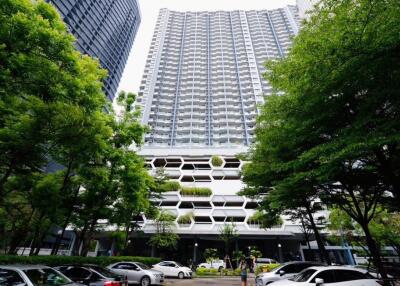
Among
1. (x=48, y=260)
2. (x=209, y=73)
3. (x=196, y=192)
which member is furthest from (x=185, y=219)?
(x=209, y=73)

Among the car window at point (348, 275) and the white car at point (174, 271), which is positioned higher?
the white car at point (174, 271)

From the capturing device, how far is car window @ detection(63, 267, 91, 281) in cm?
844

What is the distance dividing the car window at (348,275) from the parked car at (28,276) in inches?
303

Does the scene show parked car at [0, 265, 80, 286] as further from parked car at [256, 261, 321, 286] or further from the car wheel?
parked car at [256, 261, 321, 286]

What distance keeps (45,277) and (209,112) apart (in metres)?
73.1

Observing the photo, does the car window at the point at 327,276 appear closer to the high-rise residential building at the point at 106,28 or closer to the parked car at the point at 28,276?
the parked car at the point at 28,276

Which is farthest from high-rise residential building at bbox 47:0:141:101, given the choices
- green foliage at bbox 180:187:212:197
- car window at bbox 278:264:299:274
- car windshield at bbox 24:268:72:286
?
car windshield at bbox 24:268:72:286

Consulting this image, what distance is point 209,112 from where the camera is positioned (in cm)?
7725

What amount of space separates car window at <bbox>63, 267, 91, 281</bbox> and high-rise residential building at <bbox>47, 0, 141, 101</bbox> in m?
44.2

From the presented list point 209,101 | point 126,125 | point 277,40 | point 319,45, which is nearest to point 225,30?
point 277,40

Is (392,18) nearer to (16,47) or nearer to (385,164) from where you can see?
(385,164)

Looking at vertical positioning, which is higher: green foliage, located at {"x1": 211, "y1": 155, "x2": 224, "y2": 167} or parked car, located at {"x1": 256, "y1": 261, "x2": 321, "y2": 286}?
green foliage, located at {"x1": 211, "y1": 155, "x2": 224, "y2": 167}

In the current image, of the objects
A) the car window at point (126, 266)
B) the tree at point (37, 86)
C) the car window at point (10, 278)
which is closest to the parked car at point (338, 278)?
the car window at point (10, 278)

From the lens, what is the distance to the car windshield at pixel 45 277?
5.28 m
